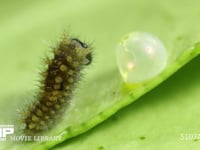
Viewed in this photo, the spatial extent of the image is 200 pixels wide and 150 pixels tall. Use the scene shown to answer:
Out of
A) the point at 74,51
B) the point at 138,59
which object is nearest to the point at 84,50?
the point at 74,51

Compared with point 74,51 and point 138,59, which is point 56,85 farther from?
point 138,59

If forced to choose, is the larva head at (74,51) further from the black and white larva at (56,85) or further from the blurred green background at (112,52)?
the blurred green background at (112,52)

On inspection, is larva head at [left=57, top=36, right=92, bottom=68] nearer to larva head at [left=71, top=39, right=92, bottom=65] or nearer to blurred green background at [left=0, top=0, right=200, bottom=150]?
larva head at [left=71, top=39, right=92, bottom=65]

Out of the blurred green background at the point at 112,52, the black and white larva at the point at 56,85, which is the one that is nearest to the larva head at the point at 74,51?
the black and white larva at the point at 56,85

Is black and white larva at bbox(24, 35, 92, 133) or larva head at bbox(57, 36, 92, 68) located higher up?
larva head at bbox(57, 36, 92, 68)

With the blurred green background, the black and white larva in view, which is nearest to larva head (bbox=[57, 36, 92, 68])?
the black and white larva

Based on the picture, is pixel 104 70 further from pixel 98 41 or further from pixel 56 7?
pixel 56 7
